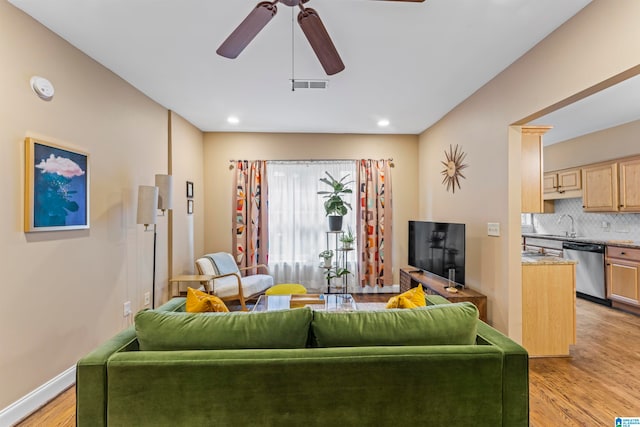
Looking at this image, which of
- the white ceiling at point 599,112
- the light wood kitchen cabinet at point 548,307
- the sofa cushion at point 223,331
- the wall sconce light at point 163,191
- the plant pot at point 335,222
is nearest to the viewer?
the sofa cushion at point 223,331

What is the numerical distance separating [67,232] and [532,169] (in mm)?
3926

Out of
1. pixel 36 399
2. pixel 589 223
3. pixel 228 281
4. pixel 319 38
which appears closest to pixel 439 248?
pixel 228 281

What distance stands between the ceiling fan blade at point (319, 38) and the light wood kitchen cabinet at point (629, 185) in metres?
4.46

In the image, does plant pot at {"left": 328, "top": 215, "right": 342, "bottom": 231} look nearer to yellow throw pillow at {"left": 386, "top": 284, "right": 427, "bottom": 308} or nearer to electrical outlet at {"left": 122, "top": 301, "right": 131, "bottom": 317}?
yellow throw pillow at {"left": 386, "top": 284, "right": 427, "bottom": 308}

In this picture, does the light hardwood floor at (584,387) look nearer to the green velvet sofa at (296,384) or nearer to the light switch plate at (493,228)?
the green velvet sofa at (296,384)

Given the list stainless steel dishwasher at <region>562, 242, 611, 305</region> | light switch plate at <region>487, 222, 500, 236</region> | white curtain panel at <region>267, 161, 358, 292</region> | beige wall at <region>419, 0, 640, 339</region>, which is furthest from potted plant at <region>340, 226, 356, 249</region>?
stainless steel dishwasher at <region>562, 242, 611, 305</region>

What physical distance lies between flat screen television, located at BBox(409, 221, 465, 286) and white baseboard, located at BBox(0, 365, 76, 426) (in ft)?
11.6

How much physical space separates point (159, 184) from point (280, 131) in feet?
7.04

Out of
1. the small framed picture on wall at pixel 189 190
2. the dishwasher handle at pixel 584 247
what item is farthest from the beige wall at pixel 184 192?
the dishwasher handle at pixel 584 247

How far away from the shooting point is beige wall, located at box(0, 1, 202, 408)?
1910 mm

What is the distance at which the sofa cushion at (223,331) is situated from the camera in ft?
4.60

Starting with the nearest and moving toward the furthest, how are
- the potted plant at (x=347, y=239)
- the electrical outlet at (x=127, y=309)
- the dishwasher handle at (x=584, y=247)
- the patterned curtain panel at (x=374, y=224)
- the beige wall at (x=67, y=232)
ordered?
1. the beige wall at (x=67, y=232)
2. the electrical outlet at (x=127, y=309)
3. the potted plant at (x=347, y=239)
4. the dishwasher handle at (x=584, y=247)
5. the patterned curtain panel at (x=374, y=224)

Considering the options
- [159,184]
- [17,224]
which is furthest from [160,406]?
[159,184]

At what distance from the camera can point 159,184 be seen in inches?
128
